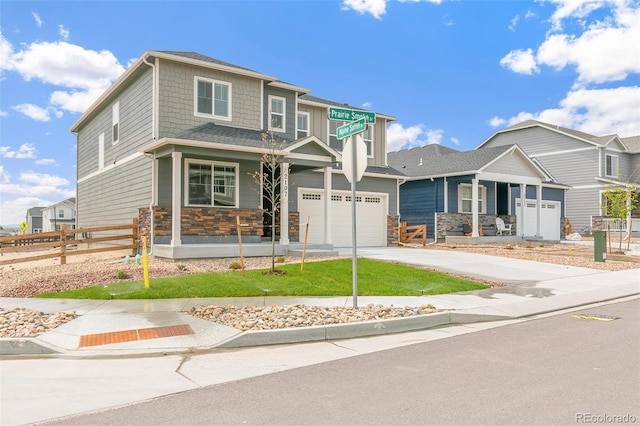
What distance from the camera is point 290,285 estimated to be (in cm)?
1096

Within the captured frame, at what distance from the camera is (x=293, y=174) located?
2020cm

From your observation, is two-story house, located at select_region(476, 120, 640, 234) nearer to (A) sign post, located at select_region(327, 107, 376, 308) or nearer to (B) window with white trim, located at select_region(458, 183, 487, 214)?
(B) window with white trim, located at select_region(458, 183, 487, 214)

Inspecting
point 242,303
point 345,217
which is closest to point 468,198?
point 345,217

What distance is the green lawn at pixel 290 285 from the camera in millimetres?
10086

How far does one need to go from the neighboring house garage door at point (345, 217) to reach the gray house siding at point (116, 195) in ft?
21.3

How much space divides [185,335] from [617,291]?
10.5 meters

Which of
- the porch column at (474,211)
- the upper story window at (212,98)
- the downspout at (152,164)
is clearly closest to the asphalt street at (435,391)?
the downspout at (152,164)

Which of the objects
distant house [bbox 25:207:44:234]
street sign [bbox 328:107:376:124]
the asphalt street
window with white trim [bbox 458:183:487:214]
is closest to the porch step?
street sign [bbox 328:107:376:124]

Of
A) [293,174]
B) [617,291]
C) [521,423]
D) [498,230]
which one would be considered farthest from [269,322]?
[498,230]

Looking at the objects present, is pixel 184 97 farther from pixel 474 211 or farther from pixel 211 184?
pixel 474 211

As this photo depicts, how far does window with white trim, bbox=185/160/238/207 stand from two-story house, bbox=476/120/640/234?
28.5 meters

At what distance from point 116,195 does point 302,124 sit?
897cm

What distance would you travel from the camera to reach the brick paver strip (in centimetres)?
667

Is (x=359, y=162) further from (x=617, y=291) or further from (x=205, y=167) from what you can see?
(x=205, y=167)
